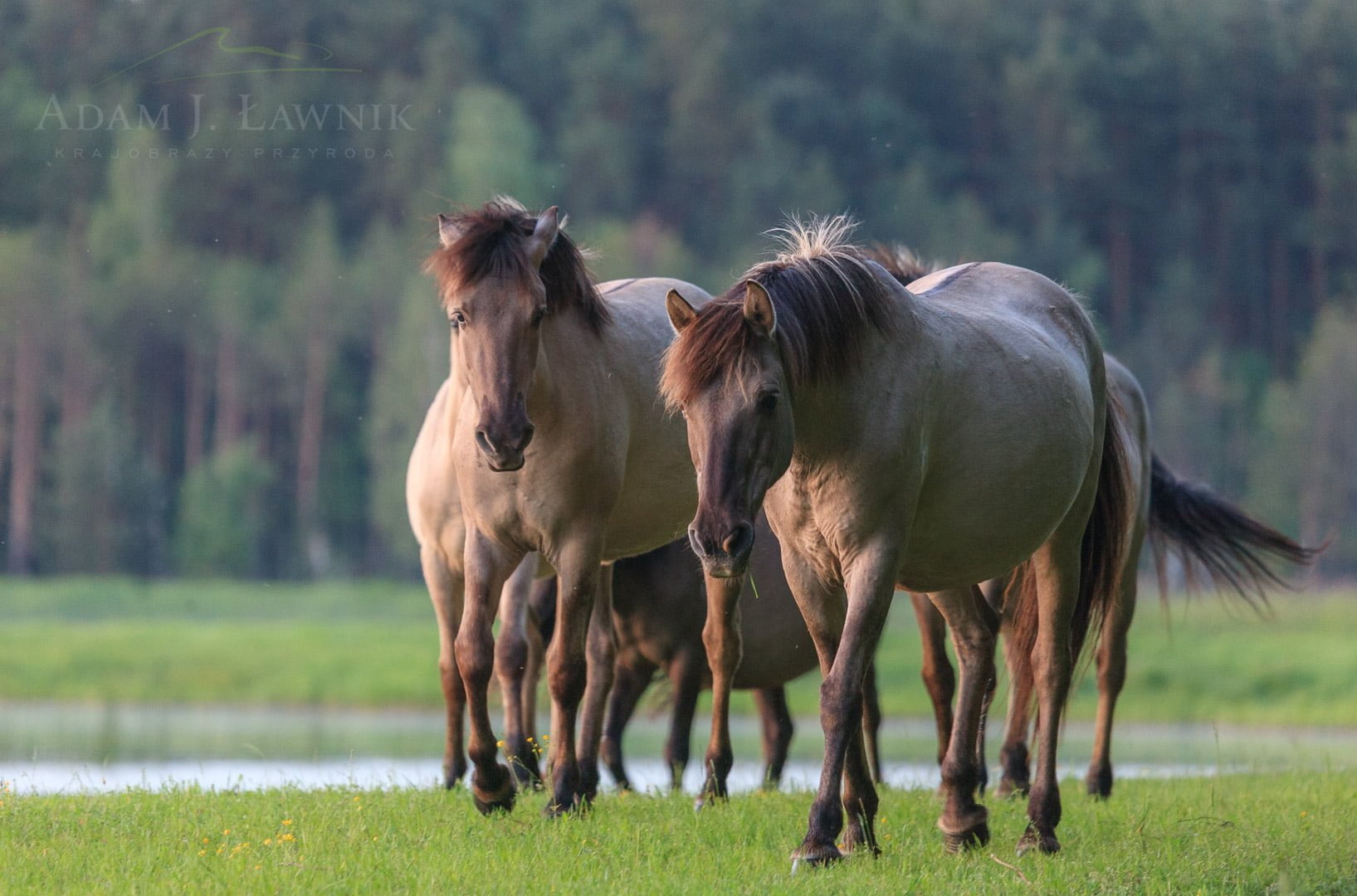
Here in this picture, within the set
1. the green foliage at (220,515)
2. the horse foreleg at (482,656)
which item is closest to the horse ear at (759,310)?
the horse foreleg at (482,656)

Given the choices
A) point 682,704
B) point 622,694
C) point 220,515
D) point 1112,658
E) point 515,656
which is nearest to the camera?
point 515,656

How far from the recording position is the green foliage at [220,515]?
38750mm

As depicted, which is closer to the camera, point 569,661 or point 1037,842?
point 1037,842

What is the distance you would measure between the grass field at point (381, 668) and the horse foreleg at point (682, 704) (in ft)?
48.9

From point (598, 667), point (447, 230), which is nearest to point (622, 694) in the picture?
point (598, 667)

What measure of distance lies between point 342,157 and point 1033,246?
70.4ft

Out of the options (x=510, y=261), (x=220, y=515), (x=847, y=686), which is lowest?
(x=220, y=515)

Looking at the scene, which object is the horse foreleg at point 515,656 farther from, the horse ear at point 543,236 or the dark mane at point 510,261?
the horse ear at point 543,236

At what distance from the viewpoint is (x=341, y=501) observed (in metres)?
43.2

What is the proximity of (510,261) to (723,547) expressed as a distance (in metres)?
2.02

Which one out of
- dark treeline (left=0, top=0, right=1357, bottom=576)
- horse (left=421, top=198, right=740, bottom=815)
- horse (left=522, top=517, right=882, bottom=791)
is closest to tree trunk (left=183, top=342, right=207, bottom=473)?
dark treeline (left=0, top=0, right=1357, bottom=576)

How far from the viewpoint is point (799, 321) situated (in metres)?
5.54

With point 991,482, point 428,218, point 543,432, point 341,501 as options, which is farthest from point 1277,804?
point 341,501

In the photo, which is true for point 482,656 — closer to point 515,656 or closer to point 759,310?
point 515,656
